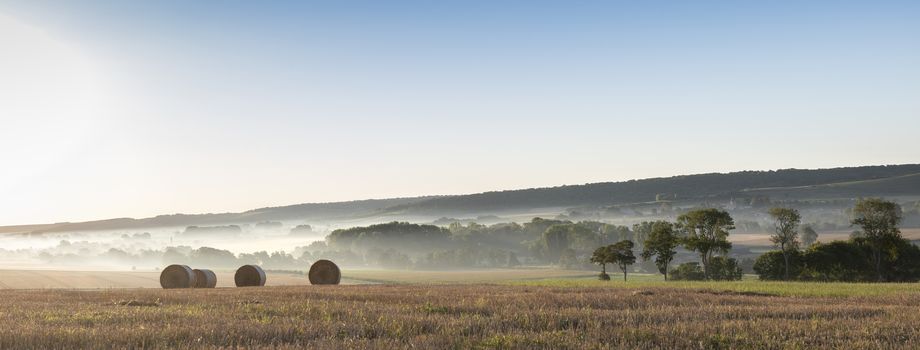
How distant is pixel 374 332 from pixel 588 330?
375cm

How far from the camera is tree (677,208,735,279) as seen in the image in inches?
3307

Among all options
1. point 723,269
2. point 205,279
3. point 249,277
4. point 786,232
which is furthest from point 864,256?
point 205,279

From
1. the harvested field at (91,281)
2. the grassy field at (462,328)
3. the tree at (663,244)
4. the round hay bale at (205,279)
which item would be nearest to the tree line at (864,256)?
the tree at (663,244)

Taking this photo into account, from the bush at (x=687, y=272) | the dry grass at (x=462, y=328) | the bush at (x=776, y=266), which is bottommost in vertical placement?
the bush at (x=687, y=272)

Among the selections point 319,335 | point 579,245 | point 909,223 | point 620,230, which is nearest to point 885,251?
point 319,335

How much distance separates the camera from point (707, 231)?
284 ft

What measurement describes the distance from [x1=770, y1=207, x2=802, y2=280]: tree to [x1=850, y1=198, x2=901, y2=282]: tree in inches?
251

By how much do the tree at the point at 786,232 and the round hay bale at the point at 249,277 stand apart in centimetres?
4979

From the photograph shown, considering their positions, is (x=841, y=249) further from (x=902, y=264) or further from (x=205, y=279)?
(x=205, y=279)

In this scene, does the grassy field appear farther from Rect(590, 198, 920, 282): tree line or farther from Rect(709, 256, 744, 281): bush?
Rect(709, 256, 744, 281): bush

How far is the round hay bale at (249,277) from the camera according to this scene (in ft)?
183

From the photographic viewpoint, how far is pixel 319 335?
1266cm

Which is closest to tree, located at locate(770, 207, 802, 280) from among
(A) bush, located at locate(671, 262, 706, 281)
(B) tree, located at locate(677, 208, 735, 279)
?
(B) tree, located at locate(677, 208, 735, 279)

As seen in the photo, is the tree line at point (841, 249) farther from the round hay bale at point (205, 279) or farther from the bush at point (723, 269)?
the round hay bale at point (205, 279)
